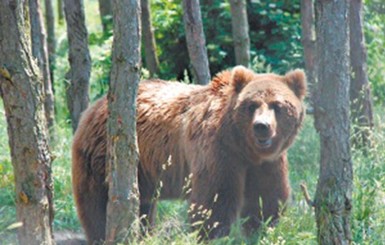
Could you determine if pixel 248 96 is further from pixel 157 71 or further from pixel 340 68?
pixel 157 71

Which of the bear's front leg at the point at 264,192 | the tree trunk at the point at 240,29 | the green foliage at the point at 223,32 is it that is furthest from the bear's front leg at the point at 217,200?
the green foliage at the point at 223,32

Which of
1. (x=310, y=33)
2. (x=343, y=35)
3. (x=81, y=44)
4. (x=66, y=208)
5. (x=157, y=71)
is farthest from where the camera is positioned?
(x=157, y=71)

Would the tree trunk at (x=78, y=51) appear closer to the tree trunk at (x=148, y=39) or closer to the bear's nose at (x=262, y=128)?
the tree trunk at (x=148, y=39)

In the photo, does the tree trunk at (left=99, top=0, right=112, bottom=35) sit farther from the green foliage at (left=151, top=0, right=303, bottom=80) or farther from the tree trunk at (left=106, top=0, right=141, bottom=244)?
the tree trunk at (left=106, top=0, right=141, bottom=244)

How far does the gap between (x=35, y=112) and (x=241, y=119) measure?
2.36m

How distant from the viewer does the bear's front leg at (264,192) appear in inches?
276

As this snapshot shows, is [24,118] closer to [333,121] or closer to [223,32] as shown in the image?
[333,121]

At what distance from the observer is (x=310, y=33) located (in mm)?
11078

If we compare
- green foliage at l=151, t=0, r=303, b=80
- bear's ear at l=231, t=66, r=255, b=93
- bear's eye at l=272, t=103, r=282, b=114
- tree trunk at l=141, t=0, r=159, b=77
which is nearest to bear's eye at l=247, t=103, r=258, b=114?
bear's eye at l=272, t=103, r=282, b=114

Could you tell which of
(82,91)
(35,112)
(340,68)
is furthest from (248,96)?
(82,91)

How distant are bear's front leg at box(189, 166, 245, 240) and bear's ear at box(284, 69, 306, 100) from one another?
0.95m

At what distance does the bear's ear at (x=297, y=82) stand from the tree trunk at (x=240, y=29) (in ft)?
12.2

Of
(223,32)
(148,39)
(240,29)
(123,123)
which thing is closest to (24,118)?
(123,123)

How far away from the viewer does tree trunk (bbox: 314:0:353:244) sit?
219 inches
